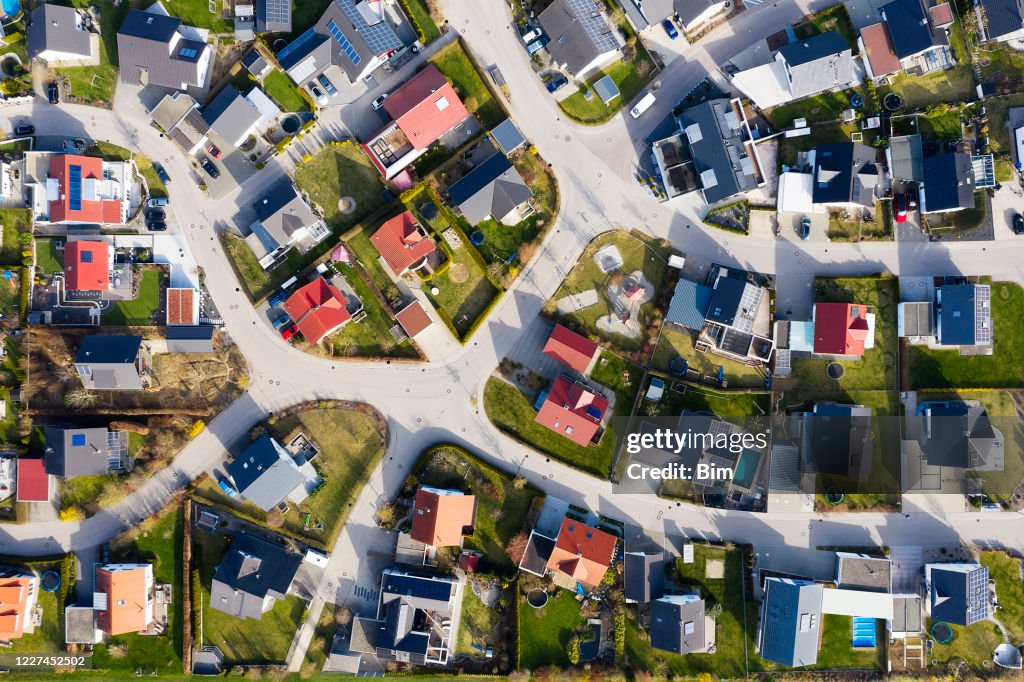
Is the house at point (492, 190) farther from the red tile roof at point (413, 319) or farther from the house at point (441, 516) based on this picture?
the house at point (441, 516)

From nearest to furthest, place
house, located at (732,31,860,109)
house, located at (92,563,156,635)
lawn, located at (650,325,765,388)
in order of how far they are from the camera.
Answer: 1. house, located at (732,31,860,109)
2. house, located at (92,563,156,635)
3. lawn, located at (650,325,765,388)

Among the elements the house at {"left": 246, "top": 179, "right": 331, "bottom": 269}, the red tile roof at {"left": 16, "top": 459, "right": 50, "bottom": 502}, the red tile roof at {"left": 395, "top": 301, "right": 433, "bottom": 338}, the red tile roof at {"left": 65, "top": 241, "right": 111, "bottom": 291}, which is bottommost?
the red tile roof at {"left": 16, "top": 459, "right": 50, "bottom": 502}

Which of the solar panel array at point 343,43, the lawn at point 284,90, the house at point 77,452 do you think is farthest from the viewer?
the lawn at point 284,90

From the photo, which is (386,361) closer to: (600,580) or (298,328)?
(298,328)

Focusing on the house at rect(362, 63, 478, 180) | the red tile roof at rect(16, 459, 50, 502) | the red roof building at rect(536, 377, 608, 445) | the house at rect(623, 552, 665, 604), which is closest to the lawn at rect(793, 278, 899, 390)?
the red roof building at rect(536, 377, 608, 445)

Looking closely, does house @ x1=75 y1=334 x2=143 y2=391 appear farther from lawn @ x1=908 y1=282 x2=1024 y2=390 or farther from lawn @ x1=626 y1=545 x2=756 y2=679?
lawn @ x1=908 y1=282 x2=1024 y2=390

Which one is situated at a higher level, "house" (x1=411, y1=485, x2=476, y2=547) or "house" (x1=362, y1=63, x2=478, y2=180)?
"house" (x1=362, y1=63, x2=478, y2=180)

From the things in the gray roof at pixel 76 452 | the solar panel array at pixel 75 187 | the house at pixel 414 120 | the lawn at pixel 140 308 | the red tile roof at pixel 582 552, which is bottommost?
the red tile roof at pixel 582 552

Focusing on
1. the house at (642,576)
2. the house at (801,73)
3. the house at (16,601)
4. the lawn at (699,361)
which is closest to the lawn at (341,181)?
the lawn at (699,361)
